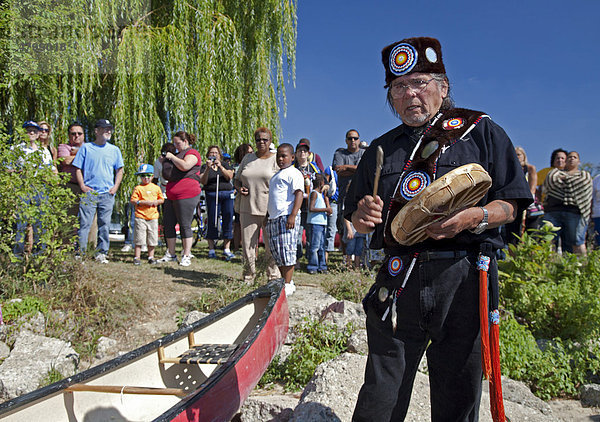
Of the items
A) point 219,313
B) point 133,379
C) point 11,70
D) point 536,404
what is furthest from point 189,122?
point 536,404

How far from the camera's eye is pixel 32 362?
14.1 ft

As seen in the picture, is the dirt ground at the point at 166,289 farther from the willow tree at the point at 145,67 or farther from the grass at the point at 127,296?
the willow tree at the point at 145,67

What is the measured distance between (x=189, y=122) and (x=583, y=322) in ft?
28.9

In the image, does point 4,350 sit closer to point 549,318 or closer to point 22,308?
point 22,308

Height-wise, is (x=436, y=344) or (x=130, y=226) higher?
(x=130, y=226)

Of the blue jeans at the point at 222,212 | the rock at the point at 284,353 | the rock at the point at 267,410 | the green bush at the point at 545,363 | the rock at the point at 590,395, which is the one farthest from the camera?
the blue jeans at the point at 222,212

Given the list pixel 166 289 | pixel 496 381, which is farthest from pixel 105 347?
pixel 496 381

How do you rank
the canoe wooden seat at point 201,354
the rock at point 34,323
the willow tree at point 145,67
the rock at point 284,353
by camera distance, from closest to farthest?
1. the canoe wooden seat at point 201,354
2. the rock at point 284,353
3. the rock at point 34,323
4. the willow tree at point 145,67

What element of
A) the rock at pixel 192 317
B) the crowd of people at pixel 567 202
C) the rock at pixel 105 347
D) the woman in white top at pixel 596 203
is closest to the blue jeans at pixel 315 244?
the rock at pixel 192 317

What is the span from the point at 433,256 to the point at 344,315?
306 centimetres

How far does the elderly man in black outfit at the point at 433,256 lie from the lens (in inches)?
81.4

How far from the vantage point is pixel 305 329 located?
15.6 feet

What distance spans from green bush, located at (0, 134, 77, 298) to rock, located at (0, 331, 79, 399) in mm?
810

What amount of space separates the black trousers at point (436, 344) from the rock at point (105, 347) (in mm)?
3726
